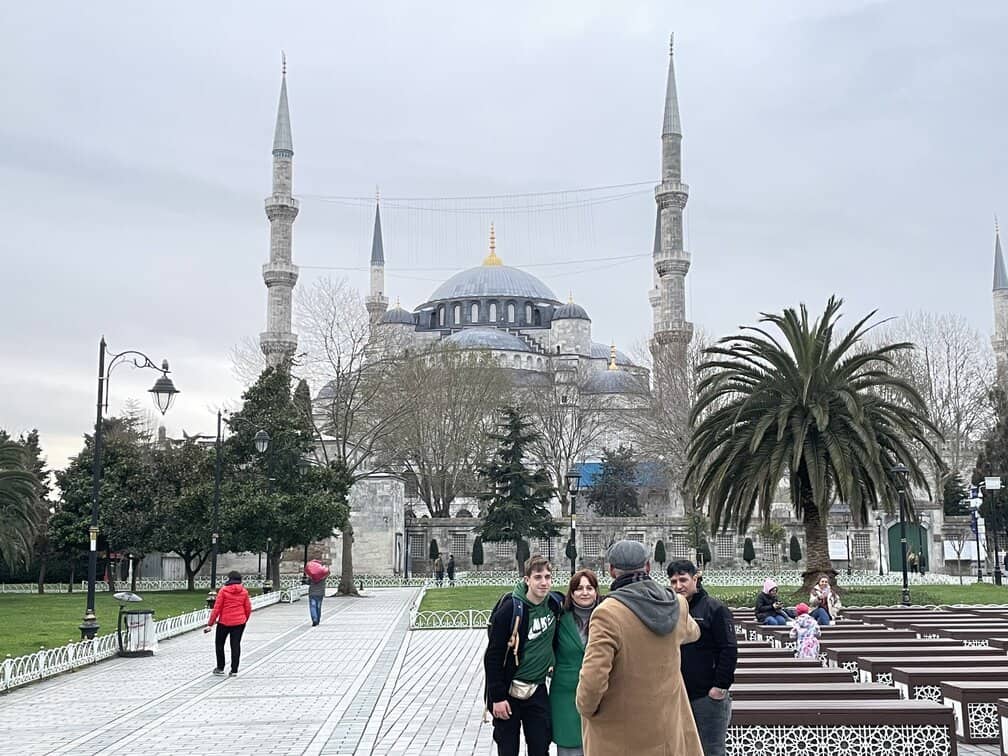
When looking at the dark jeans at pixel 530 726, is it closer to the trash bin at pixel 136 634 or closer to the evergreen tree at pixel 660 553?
the trash bin at pixel 136 634

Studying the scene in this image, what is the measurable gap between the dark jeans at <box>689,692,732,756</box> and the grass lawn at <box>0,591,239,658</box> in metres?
13.5

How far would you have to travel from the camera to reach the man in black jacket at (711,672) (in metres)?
5.96

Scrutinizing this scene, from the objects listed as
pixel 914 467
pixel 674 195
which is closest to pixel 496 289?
pixel 674 195

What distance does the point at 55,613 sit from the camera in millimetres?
26469

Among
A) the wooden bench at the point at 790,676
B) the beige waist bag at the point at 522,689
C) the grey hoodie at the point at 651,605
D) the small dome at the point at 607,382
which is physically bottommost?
the wooden bench at the point at 790,676

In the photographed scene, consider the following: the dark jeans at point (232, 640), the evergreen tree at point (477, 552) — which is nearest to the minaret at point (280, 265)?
the evergreen tree at point (477, 552)

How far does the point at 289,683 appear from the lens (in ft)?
42.5

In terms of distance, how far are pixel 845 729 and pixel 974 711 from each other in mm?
2242

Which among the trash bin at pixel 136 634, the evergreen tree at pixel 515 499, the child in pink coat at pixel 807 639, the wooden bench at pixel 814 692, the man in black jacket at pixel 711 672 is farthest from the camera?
the evergreen tree at pixel 515 499

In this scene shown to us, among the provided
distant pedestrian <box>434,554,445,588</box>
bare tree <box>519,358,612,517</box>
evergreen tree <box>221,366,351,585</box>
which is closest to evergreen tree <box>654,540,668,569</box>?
bare tree <box>519,358,612,517</box>

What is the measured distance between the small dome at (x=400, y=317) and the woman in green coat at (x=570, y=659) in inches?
3242

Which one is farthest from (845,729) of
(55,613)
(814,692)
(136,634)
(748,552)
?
(748,552)

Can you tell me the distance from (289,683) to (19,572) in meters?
33.4

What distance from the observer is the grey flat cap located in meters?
4.93
